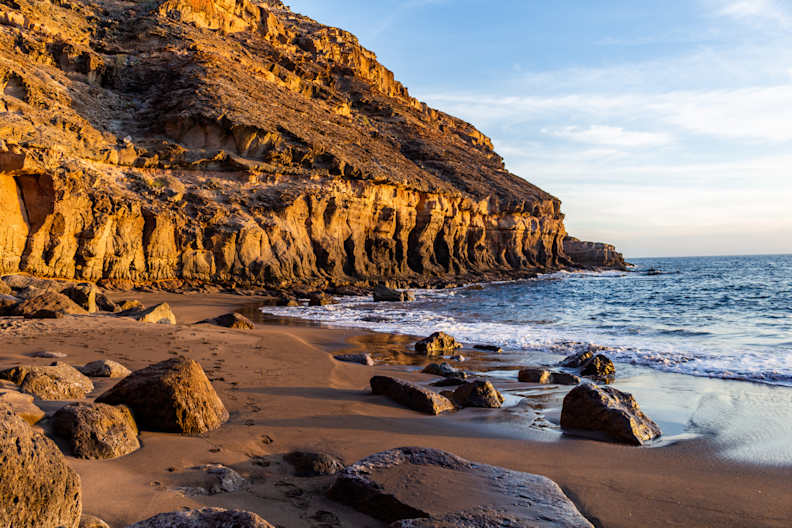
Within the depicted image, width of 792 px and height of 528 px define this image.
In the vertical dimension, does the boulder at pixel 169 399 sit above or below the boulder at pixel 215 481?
above

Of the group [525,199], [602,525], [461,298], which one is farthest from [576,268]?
[602,525]

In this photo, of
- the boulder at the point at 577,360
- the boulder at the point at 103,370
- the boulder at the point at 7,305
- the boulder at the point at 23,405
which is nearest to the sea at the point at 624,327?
the boulder at the point at 577,360

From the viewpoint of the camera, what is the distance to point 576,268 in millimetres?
60344

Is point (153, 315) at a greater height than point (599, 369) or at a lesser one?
greater

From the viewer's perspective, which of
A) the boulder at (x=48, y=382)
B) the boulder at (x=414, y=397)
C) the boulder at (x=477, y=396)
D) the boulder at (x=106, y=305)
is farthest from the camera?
the boulder at (x=106, y=305)

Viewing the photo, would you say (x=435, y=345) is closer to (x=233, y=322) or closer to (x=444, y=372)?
(x=444, y=372)

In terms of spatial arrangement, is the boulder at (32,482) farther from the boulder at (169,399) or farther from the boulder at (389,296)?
the boulder at (389,296)

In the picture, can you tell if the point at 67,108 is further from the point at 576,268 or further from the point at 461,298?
the point at 576,268

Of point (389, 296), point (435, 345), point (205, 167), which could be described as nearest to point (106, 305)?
point (435, 345)

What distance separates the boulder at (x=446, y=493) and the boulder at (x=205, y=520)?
85 centimetres

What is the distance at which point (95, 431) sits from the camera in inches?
138

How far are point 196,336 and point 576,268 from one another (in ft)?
188

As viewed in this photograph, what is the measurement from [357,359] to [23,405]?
5.63m

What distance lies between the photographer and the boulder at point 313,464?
142 inches
